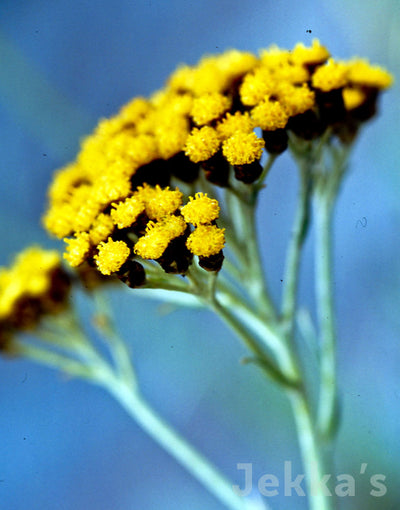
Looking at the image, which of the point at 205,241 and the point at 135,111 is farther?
the point at 135,111

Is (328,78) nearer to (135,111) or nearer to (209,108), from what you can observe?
(209,108)

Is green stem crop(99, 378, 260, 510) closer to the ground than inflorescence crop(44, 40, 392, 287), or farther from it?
closer to the ground

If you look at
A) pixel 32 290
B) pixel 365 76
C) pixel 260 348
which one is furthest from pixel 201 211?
pixel 32 290

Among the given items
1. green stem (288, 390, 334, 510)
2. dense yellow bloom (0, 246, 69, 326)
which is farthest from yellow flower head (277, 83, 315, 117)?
dense yellow bloom (0, 246, 69, 326)

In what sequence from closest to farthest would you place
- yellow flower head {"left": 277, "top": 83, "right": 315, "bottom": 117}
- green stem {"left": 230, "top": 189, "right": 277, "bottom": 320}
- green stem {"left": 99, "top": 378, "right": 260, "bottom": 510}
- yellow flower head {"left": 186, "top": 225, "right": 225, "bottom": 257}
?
yellow flower head {"left": 186, "top": 225, "right": 225, "bottom": 257} → yellow flower head {"left": 277, "top": 83, "right": 315, "bottom": 117} → green stem {"left": 230, "top": 189, "right": 277, "bottom": 320} → green stem {"left": 99, "top": 378, "right": 260, "bottom": 510}

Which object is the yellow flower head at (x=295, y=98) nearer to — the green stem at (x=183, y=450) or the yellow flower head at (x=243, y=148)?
the yellow flower head at (x=243, y=148)

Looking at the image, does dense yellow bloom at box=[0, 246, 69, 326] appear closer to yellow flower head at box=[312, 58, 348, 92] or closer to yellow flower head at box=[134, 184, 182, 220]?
yellow flower head at box=[134, 184, 182, 220]

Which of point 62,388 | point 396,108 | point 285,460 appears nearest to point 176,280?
point 396,108
